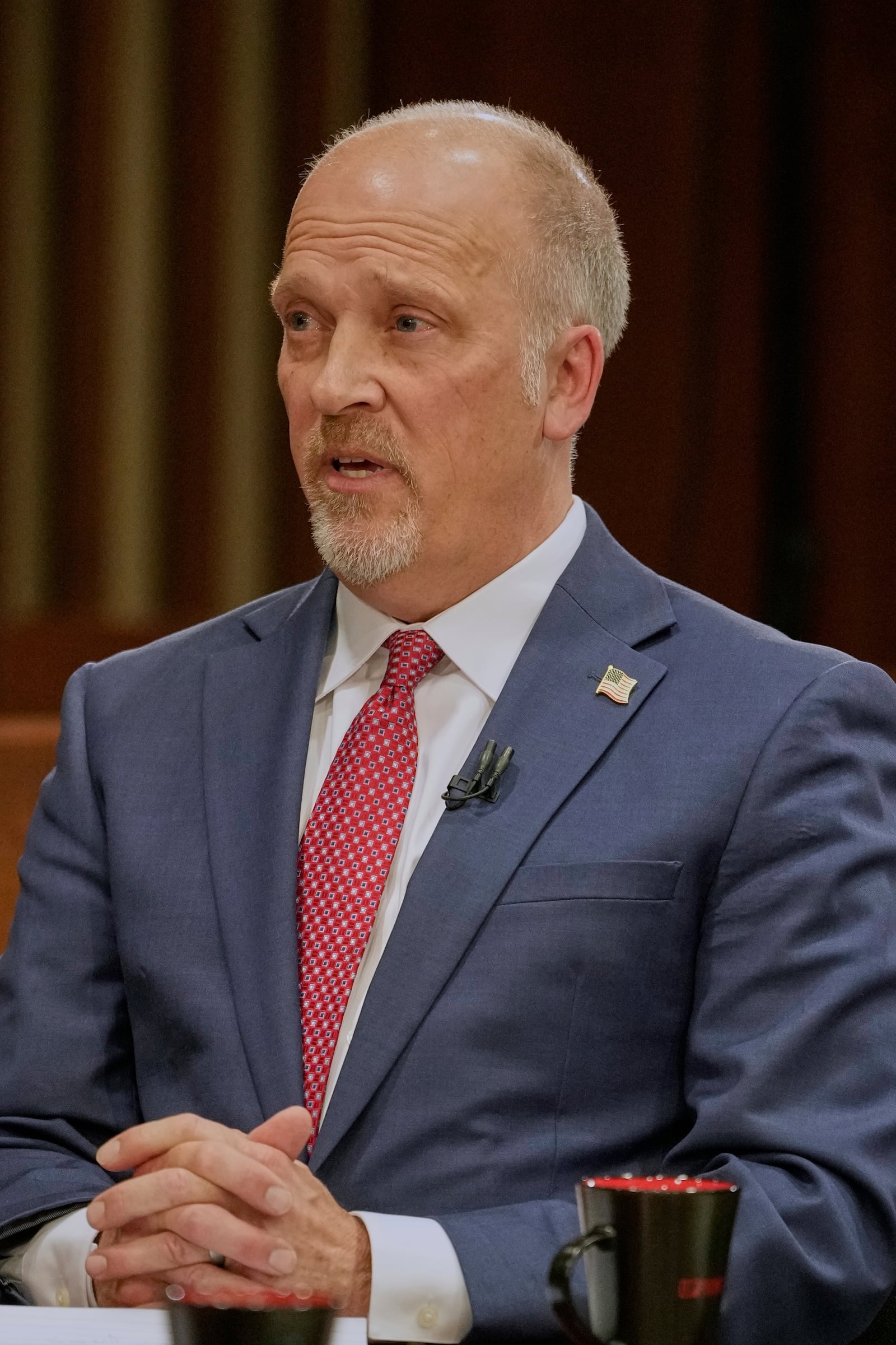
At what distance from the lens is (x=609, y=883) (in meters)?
1.62

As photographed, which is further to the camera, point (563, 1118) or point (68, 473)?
point (68, 473)

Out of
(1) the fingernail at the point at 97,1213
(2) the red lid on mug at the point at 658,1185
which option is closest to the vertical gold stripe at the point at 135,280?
(1) the fingernail at the point at 97,1213

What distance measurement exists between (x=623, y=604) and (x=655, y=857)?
31 cm

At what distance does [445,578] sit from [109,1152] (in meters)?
0.67

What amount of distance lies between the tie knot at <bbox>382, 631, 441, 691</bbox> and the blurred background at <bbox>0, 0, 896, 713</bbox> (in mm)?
1718

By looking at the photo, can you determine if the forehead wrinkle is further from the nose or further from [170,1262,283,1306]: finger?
[170,1262,283,1306]: finger

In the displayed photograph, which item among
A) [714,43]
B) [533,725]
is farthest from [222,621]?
[714,43]

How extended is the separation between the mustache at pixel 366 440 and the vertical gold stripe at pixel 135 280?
204 centimetres

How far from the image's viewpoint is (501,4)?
3568 mm

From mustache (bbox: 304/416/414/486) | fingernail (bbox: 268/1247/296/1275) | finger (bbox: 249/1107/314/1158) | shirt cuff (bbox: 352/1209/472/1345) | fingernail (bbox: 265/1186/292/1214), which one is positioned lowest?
shirt cuff (bbox: 352/1209/472/1345)

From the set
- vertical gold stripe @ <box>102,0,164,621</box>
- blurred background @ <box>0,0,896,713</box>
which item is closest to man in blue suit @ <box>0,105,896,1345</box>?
Answer: blurred background @ <box>0,0,896,713</box>

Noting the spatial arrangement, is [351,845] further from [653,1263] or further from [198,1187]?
[653,1263]

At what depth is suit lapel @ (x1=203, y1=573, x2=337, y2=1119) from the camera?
5.43ft

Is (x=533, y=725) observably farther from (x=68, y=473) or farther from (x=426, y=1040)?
(x=68, y=473)
